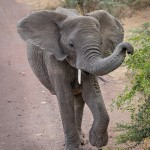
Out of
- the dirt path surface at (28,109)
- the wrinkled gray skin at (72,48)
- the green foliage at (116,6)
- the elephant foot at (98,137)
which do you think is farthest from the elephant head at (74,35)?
the green foliage at (116,6)

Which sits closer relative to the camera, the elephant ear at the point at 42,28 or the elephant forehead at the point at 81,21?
the elephant forehead at the point at 81,21

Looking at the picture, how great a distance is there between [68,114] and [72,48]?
995 mm

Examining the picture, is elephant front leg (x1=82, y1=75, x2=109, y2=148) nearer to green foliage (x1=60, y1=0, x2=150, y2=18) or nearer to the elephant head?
the elephant head

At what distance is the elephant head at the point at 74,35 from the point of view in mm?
5836

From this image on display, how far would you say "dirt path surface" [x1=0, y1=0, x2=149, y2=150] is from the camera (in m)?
7.60

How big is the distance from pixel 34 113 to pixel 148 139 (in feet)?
10.1

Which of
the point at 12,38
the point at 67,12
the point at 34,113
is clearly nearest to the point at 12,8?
the point at 12,38

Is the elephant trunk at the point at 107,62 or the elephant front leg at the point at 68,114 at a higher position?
the elephant trunk at the point at 107,62

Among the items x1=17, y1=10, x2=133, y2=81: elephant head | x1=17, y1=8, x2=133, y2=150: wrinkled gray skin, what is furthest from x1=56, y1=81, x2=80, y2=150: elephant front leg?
x1=17, y1=10, x2=133, y2=81: elephant head

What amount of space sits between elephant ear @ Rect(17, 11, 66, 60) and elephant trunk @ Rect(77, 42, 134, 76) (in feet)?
2.19

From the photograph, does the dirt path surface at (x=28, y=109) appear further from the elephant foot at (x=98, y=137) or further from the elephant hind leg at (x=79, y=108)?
the elephant foot at (x=98, y=137)

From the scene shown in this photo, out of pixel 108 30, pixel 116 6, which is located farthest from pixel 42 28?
pixel 116 6

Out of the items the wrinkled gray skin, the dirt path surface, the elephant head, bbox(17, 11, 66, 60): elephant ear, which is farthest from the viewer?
the dirt path surface

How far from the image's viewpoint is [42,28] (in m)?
6.43
